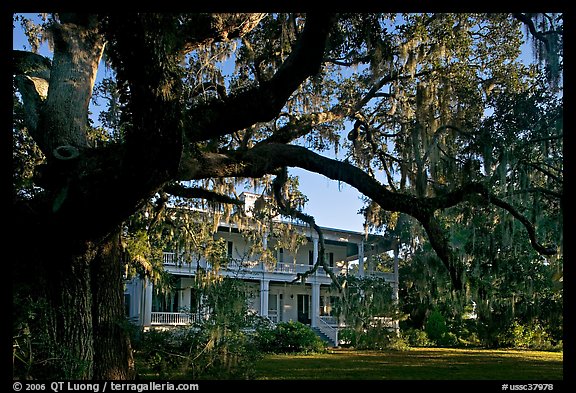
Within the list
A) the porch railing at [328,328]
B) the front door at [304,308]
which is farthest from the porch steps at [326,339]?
the front door at [304,308]

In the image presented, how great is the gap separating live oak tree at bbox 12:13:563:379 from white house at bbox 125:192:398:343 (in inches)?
399

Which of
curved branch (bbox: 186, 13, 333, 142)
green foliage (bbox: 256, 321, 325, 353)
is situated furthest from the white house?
curved branch (bbox: 186, 13, 333, 142)

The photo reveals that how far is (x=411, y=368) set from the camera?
529 inches

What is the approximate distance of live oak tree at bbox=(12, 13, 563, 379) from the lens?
505cm

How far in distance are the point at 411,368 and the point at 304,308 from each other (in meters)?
13.5

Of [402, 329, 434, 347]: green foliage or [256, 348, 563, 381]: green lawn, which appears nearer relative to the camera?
[256, 348, 563, 381]: green lawn

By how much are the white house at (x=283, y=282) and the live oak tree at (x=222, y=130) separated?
1014 centimetres

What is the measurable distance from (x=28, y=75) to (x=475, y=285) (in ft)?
24.2

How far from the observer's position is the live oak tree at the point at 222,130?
5051 mm

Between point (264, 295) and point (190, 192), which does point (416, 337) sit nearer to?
point (264, 295)

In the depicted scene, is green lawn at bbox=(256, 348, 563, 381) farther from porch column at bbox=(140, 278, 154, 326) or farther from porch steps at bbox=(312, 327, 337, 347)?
porch column at bbox=(140, 278, 154, 326)

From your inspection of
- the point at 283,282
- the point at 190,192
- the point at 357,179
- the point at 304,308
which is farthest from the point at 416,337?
the point at 357,179

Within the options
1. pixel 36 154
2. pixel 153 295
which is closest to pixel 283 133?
pixel 36 154

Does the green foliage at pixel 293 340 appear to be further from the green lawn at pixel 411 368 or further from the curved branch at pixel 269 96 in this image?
the curved branch at pixel 269 96
